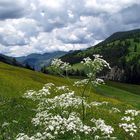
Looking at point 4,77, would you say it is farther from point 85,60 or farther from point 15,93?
point 85,60

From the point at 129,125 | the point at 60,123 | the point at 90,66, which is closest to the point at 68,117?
the point at 90,66

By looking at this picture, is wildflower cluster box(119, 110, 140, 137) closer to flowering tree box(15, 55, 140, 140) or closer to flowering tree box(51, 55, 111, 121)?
flowering tree box(15, 55, 140, 140)

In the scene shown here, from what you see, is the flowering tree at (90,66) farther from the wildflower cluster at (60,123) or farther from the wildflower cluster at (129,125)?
the wildflower cluster at (129,125)

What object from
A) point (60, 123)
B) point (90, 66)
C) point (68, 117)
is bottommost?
point (68, 117)

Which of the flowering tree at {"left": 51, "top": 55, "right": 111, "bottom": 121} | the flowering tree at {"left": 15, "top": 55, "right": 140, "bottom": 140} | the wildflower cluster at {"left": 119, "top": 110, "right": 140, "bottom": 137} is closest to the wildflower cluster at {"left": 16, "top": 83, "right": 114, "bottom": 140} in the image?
the flowering tree at {"left": 15, "top": 55, "right": 140, "bottom": 140}

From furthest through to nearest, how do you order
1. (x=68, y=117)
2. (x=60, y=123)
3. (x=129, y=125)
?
(x=68, y=117)
(x=60, y=123)
(x=129, y=125)

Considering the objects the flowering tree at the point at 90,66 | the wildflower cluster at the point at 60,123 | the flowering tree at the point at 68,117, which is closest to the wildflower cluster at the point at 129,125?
the flowering tree at the point at 68,117

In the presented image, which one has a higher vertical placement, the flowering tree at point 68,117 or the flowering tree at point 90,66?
the flowering tree at point 90,66

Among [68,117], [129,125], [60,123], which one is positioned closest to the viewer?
[129,125]

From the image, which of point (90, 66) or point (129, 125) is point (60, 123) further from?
point (90, 66)

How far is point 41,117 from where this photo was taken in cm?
1577

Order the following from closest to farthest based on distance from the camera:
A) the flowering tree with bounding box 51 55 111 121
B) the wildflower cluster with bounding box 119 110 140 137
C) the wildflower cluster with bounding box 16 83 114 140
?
the wildflower cluster with bounding box 119 110 140 137, the wildflower cluster with bounding box 16 83 114 140, the flowering tree with bounding box 51 55 111 121

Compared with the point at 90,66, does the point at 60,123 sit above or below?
below

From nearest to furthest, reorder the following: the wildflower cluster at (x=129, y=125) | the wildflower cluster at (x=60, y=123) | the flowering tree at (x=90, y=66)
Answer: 1. the wildflower cluster at (x=129, y=125)
2. the wildflower cluster at (x=60, y=123)
3. the flowering tree at (x=90, y=66)
